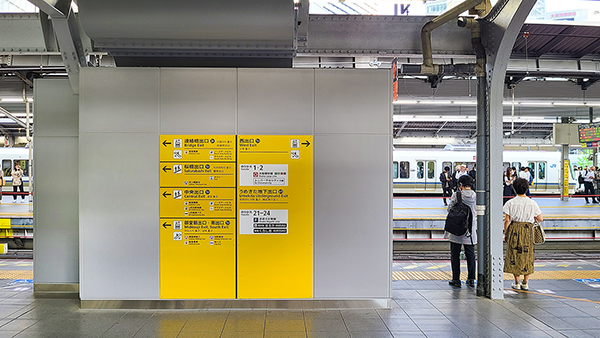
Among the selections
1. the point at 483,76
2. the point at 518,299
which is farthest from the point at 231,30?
the point at 518,299

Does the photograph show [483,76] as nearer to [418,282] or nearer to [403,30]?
[403,30]

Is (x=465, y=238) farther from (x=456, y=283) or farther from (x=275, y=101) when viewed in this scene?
(x=275, y=101)

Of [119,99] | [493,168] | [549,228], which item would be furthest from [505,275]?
[119,99]

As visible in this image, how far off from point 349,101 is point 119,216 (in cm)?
318

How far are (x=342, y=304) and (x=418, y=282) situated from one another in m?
1.89

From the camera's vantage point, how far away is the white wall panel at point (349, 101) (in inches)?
197

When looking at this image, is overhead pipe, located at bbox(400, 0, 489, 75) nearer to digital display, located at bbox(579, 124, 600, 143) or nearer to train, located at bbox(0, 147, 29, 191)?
digital display, located at bbox(579, 124, 600, 143)

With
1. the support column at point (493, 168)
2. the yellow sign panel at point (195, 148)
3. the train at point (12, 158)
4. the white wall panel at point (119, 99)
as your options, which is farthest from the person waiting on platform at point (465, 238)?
the train at point (12, 158)

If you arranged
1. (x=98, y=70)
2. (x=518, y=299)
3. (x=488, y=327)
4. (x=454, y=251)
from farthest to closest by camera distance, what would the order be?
1. (x=454, y=251)
2. (x=518, y=299)
3. (x=98, y=70)
4. (x=488, y=327)

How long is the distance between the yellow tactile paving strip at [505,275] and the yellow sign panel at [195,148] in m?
3.61

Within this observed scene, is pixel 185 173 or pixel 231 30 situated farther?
pixel 185 173

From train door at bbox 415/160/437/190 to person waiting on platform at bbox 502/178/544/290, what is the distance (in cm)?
1518

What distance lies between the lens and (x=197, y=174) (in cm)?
495

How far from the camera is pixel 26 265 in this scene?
7.83 meters
